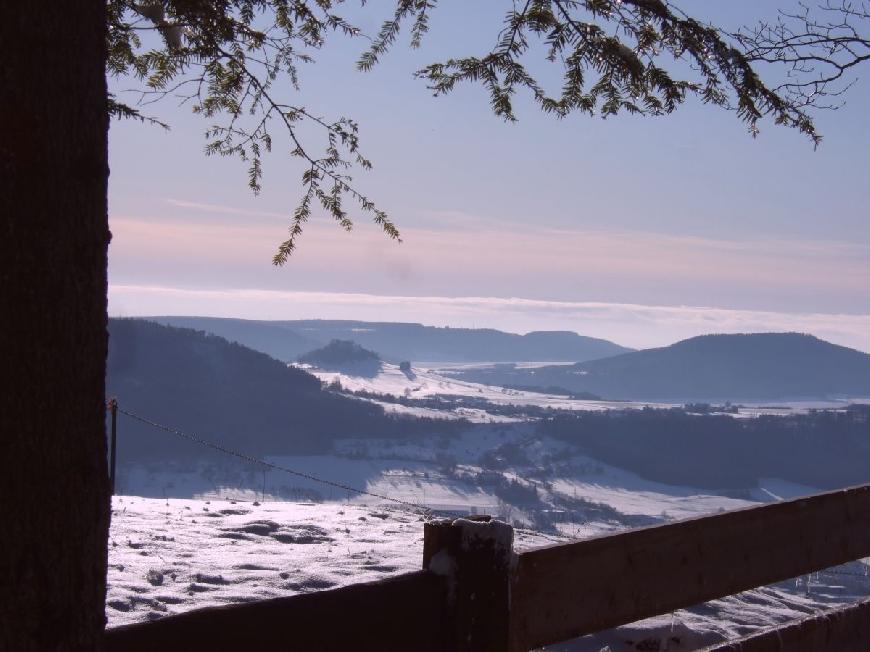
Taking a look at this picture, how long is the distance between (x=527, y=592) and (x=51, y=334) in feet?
4.64

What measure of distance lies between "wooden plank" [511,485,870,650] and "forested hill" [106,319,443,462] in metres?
96.3

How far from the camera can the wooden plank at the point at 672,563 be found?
2604 mm

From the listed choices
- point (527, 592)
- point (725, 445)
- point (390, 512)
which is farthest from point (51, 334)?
point (725, 445)

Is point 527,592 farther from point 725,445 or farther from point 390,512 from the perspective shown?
point 725,445

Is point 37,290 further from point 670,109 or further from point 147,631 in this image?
point 670,109

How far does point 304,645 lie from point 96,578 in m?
0.47

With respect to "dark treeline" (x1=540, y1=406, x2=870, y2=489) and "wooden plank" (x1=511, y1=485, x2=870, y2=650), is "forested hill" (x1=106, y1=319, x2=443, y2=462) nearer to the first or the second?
"dark treeline" (x1=540, y1=406, x2=870, y2=489)

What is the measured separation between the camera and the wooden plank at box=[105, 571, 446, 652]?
1.90 meters

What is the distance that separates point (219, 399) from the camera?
109 metres

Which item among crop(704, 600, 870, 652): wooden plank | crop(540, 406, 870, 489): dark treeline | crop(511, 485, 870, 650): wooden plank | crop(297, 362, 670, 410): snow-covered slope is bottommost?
crop(540, 406, 870, 489): dark treeline

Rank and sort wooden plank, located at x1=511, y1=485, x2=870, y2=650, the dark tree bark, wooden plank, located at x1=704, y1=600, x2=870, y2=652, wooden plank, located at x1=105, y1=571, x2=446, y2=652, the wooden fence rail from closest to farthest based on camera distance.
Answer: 1. the dark tree bark
2. wooden plank, located at x1=105, y1=571, x2=446, y2=652
3. the wooden fence rail
4. wooden plank, located at x1=511, y1=485, x2=870, y2=650
5. wooden plank, located at x1=704, y1=600, x2=870, y2=652

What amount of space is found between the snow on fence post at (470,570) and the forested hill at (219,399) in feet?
319

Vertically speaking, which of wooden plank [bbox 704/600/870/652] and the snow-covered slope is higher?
wooden plank [bbox 704/600/870/652]

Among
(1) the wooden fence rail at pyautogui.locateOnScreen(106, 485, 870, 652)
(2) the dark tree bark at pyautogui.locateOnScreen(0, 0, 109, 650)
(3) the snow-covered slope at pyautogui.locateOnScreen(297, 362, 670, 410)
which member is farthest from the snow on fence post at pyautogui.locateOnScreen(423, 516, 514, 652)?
→ (3) the snow-covered slope at pyautogui.locateOnScreen(297, 362, 670, 410)
